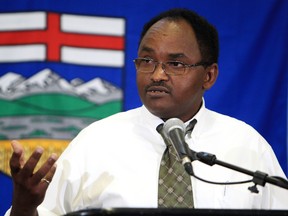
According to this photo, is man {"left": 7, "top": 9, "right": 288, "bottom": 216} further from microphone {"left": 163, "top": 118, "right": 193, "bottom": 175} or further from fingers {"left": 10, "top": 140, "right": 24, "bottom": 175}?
microphone {"left": 163, "top": 118, "right": 193, "bottom": 175}

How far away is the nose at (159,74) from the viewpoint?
3.04m

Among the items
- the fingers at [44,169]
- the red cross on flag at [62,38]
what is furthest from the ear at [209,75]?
the fingers at [44,169]

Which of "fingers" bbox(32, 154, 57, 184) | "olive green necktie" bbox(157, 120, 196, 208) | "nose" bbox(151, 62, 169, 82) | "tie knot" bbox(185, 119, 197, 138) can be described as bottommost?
"olive green necktie" bbox(157, 120, 196, 208)

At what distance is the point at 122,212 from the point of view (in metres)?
2.16

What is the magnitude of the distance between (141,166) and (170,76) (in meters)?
0.39

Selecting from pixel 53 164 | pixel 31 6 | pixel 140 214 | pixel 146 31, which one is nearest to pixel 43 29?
pixel 31 6

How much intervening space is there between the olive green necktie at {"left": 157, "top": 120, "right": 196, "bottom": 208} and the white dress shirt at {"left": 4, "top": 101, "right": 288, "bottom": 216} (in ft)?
0.12

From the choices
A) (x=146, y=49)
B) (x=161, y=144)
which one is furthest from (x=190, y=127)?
A: (x=146, y=49)

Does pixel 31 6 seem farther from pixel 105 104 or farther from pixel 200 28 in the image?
pixel 200 28

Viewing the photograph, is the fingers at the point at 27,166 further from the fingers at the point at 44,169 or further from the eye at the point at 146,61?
the eye at the point at 146,61

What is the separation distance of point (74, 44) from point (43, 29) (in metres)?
0.19

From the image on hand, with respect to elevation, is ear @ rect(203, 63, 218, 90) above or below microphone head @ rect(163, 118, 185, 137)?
above

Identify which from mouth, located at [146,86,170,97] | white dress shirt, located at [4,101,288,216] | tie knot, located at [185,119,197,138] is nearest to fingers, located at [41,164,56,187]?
white dress shirt, located at [4,101,288,216]

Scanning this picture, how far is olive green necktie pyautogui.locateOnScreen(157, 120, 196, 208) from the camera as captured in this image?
2957 mm
